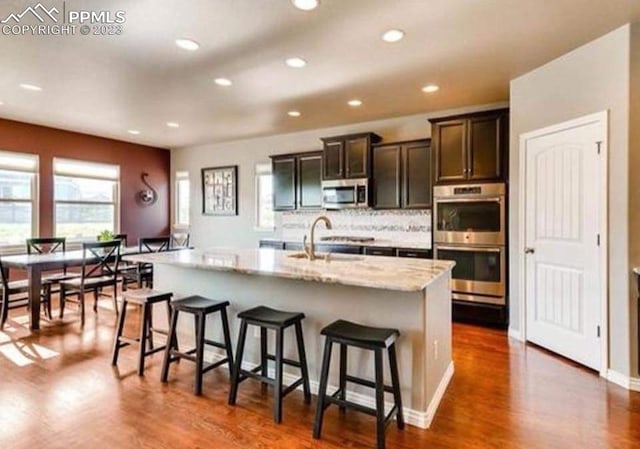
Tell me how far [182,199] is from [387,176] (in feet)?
15.5

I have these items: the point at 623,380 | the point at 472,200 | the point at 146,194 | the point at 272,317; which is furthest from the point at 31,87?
the point at 623,380

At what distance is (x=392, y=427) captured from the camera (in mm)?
2307

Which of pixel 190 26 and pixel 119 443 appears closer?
pixel 119 443

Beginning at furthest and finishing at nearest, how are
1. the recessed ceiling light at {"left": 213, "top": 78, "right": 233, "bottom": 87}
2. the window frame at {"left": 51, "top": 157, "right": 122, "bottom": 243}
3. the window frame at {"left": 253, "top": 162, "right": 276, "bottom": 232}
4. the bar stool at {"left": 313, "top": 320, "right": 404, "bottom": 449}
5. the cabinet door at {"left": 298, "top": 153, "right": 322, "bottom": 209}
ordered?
the window frame at {"left": 253, "top": 162, "right": 276, "bottom": 232} < the window frame at {"left": 51, "top": 157, "right": 122, "bottom": 243} < the cabinet door at {"left": 298, "top": 153, "right": 322, "bottom": 209} < the recessed ceiling light at {"left": 213, "top": 78, "right": 233, "bottom": 87} < the bar stool at {"left": 313, "top": 320, "right": 404, "bottom": 449}

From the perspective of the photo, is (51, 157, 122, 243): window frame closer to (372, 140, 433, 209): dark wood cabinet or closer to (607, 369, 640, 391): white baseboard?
(372, 140, 433, 209): dark wood cabinet

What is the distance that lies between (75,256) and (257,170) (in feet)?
10.5

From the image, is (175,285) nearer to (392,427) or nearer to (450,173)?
(392,427)

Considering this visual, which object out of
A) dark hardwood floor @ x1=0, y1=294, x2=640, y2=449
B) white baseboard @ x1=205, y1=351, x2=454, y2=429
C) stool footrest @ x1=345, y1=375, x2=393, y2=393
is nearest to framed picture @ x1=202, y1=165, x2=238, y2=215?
dark hardwood floor @ x1=0, y1=294, x2=640, y2=449

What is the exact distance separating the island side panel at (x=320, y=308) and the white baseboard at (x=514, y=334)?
208 centimetres

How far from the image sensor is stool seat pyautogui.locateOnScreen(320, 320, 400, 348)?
2.13 m

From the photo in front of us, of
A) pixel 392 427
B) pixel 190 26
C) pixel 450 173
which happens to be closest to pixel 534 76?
pixel 450 173

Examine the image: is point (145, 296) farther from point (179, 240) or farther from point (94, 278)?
point (179, 240)

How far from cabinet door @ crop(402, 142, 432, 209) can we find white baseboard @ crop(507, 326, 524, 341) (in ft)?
5.66

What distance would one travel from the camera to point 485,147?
4367mm
